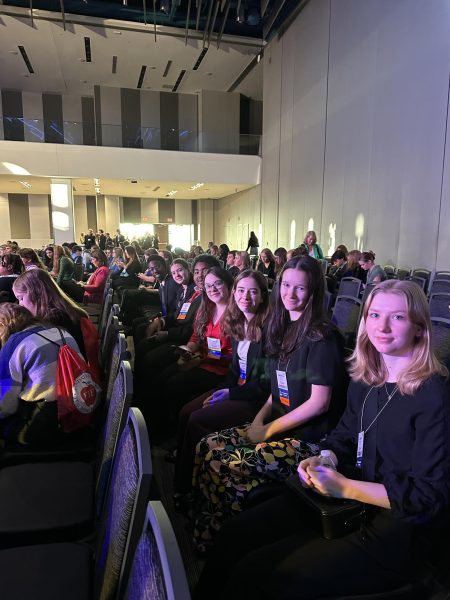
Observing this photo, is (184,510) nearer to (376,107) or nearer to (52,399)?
(52,399)

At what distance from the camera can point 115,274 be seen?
25.0 ft

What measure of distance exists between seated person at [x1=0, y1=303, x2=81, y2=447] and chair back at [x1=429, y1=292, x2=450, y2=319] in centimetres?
306

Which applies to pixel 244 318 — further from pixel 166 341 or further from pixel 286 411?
pixel 166 341

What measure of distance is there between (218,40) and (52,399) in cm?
1307

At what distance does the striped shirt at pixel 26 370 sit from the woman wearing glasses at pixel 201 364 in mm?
1052

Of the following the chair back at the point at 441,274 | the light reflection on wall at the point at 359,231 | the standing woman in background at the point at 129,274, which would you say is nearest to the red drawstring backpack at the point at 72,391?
the standing woman in background at the point at 129,274

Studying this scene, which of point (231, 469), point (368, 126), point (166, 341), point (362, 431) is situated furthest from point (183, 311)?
point (368, 126)

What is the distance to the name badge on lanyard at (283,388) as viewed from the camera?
6.29 feet

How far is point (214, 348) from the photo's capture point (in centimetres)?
287

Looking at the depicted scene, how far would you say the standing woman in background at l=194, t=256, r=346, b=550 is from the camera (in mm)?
1624

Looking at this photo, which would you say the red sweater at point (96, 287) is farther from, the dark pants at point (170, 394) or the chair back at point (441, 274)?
the chair back at point (441, 274)

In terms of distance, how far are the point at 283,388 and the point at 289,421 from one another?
19 cm

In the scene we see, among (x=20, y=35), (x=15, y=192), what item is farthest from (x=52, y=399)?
(x=15, y=192)

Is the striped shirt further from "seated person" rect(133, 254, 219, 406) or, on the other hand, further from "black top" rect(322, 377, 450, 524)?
"black top" rect(322, 377, 450, 524)
